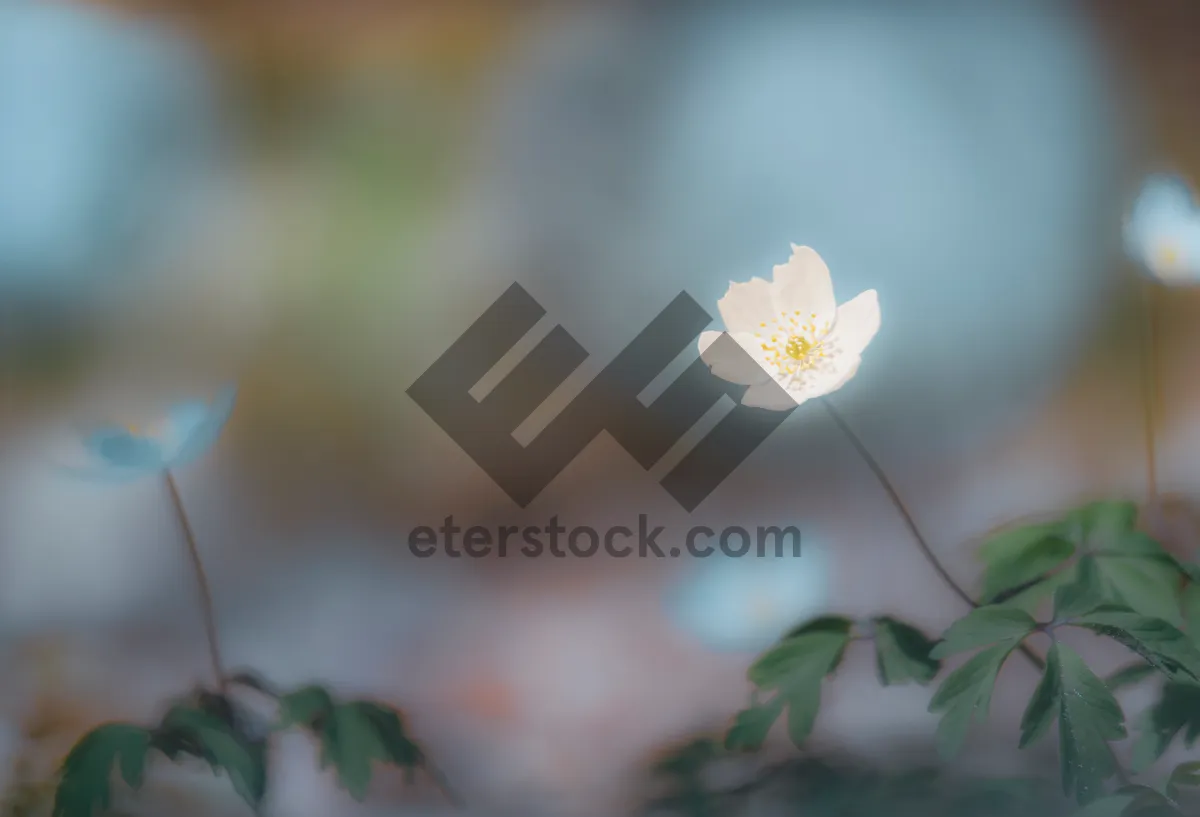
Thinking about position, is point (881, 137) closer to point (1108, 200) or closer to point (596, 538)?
point (1108, 200)

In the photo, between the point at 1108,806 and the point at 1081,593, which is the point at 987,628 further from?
the point at 1108,806

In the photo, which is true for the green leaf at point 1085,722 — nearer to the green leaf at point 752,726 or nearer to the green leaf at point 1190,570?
the green leaf at point 1190,570

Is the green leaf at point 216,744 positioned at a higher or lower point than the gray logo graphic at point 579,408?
lower

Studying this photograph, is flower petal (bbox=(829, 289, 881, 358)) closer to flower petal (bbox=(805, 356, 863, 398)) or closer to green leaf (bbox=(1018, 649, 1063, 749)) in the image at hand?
flower petal (bbox=(805, 356, 863, 398))

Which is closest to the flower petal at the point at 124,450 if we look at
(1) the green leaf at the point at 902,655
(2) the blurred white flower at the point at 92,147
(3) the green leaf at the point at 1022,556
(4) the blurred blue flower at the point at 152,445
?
(4) the blurred blue flower at the point at 152,445

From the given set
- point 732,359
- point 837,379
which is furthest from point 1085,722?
point 732,359

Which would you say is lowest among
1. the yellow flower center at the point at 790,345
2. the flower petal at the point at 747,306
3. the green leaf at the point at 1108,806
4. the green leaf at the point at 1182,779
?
the green leaf at the point at 1108,806
